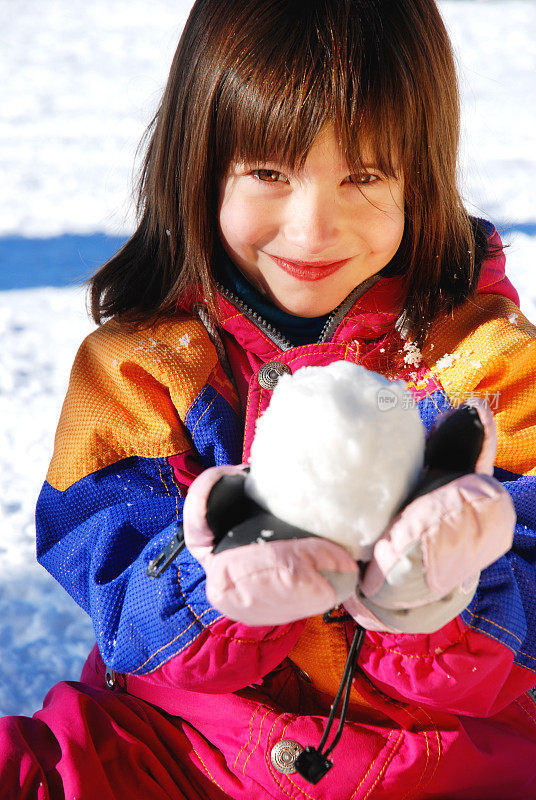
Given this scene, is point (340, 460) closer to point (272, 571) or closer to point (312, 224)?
point (272, 571)

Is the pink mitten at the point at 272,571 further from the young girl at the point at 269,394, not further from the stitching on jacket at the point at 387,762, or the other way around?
the stitching on jacket at the point at 387,762

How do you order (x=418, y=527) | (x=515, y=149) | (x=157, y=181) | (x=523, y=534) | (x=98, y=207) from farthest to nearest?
1. (x=515, y=149)
2. (x=98, y=207)
3. (x=157, y=181)
4. (x=523, y=534)
5. (x=418, y=527)

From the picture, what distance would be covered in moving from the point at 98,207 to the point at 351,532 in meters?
2.56

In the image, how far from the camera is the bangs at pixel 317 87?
3.07ft

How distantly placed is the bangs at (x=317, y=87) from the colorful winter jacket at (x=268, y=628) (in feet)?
0.73

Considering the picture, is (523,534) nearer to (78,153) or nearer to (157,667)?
(157,667)

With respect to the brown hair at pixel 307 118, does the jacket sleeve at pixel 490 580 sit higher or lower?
lower

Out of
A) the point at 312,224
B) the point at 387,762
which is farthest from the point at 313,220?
the point at 387,762

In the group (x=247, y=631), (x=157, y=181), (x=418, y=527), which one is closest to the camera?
(x=418, y=527)

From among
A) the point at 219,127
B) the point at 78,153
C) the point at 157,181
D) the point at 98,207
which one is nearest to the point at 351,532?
A: the point at 219,127

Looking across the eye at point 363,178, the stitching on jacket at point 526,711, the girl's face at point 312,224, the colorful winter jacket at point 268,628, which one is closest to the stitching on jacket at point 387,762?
the colorful winter jacket at point 268,628

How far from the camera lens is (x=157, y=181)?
118cm

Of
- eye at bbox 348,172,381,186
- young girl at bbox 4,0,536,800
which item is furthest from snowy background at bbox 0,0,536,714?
eye at bbox 348,172,381,186

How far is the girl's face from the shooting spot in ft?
3.12
